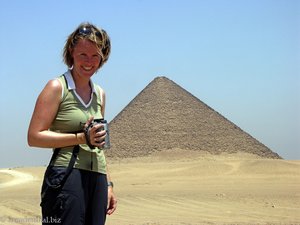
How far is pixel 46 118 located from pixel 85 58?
44 centimetres

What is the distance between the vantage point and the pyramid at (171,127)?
226 feet

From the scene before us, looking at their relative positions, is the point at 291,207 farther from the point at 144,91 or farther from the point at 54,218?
the point at 144,91

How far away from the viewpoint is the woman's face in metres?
3.29

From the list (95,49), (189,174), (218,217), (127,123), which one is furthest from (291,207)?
(127,123)

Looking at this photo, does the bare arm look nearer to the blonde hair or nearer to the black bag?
the black bag

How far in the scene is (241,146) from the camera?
70.5 meters

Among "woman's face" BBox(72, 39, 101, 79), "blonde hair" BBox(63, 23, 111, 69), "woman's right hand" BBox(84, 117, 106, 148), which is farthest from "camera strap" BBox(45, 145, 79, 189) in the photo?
"blonde hair" BBox(63, 23, 111, 69)

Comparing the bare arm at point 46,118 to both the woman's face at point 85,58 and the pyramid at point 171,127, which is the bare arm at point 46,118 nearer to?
the woman's face at point 85,58

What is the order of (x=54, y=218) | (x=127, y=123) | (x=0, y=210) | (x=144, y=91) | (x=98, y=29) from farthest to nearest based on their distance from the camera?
(x=144, y=91) < (x=127, y=123) < (x=0, y=210) < (x=98, y=29) < (x=54, y=218)

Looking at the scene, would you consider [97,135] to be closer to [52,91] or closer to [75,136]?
[75,136]

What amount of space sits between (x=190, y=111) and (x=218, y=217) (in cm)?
6716

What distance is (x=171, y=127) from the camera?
7388 cm

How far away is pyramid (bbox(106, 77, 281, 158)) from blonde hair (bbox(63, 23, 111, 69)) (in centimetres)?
6293

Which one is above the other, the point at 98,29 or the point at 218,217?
the point at 98,29
